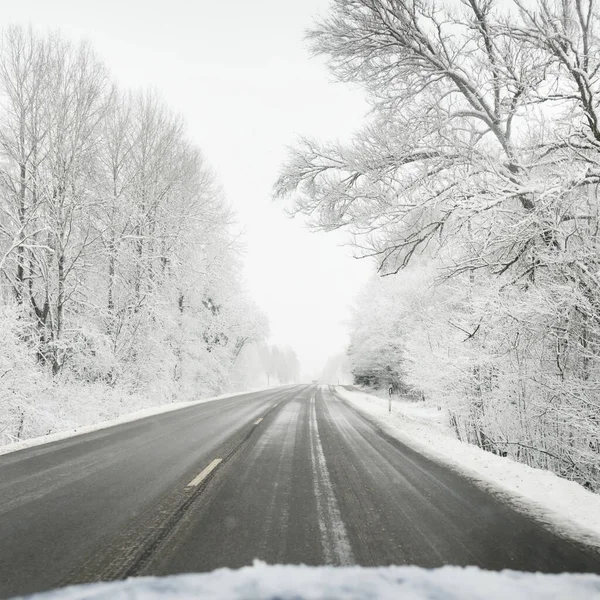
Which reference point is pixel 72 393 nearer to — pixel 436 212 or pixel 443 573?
pixel 436 212

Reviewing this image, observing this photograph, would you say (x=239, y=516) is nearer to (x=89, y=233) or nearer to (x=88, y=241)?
(x=88, y=241)

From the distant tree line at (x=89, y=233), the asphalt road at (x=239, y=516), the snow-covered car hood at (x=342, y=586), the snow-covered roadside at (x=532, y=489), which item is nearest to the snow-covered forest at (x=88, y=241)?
the distant tree line at (x=89, y=233)

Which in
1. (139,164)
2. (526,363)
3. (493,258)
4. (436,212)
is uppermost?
(139,164)

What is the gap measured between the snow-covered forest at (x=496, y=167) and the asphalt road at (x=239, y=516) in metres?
2.82

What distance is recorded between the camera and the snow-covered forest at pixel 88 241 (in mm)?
12242

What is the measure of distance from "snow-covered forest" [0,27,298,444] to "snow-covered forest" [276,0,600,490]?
30.6 ft

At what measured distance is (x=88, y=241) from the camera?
15.4 meters

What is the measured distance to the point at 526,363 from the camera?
310 inches

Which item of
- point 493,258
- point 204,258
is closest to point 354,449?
point 493,258

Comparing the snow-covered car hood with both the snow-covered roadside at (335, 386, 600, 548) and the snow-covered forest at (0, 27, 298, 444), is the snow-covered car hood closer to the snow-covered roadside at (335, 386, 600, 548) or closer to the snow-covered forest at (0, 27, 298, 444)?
the snow-covered roadside at (335, 386, 600, 548)

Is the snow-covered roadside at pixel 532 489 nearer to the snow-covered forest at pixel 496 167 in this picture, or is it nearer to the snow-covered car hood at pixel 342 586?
Answer: the snow-covered forest at pixel 496 167

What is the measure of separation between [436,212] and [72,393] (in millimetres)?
11994

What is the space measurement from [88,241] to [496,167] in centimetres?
1476

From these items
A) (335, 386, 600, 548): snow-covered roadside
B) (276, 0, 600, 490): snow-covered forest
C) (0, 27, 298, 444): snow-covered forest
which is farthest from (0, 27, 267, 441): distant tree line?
(335, 386, 600, 548): snow-covered roadside
